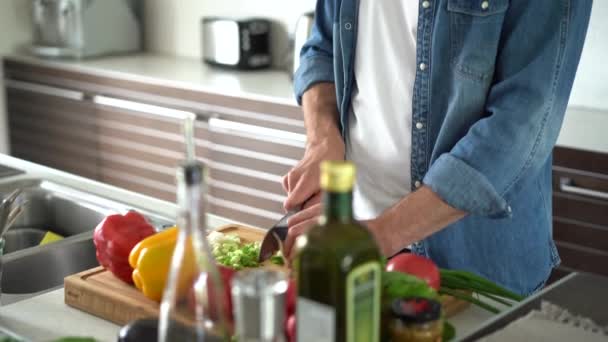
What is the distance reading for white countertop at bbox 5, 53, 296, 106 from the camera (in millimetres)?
3268

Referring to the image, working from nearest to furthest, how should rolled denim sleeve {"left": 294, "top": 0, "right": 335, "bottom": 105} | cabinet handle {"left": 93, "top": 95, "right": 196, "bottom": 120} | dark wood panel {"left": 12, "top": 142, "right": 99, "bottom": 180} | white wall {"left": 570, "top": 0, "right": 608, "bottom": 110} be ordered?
rolled denim sleeve {"left": 294, "top": 0, "right": 335, "bottom": 105} → white wall {"left": 570, "top": 0, "right": 608, "bottom": 110} → cabinet handle {"left": 93, "top": 95, "right": 196, "bottom": 120} → dark wood panel {"left": 12, "top": 142, "right": 99, "bottom": 180}

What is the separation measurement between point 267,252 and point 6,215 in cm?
45

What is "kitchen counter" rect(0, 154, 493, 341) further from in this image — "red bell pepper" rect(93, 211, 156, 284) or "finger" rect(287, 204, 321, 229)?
"finger" rect(287, 204, 321, 229)

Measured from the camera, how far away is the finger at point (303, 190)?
1522mm

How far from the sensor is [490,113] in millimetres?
1512

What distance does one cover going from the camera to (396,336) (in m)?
1.05

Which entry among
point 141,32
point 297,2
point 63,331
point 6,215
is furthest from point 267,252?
point 141,32

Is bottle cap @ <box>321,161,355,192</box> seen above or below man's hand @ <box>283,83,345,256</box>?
above

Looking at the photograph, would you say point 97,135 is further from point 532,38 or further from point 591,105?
point 532,38

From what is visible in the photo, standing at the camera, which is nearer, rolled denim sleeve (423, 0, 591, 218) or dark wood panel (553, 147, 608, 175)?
rolled denim sleeve (423, 0, 591, 218)

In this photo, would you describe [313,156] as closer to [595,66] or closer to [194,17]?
[595,66]

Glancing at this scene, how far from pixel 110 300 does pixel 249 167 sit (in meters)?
2.01

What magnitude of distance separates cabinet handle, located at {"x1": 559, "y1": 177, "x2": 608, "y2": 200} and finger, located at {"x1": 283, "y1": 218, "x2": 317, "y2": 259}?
134cm

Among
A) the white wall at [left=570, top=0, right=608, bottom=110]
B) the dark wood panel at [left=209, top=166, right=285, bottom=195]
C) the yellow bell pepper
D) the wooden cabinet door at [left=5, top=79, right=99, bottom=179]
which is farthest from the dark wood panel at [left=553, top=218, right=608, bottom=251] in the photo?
the wooden cabinet door at [left=5, top=79, right=99, bottom=179]
